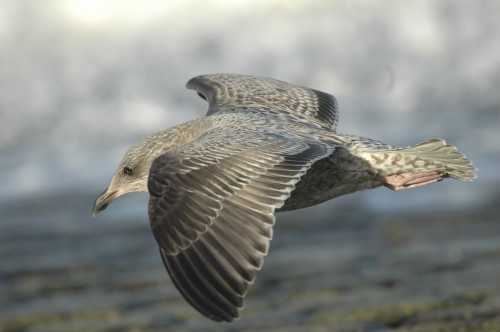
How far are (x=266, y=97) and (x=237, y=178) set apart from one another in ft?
6.04

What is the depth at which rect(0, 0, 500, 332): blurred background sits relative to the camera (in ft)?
24.0

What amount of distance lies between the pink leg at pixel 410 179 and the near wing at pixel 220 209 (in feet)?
2.02

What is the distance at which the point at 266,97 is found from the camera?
6.82 metres

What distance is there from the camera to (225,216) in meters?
4.91

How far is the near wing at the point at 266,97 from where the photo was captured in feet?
21.7

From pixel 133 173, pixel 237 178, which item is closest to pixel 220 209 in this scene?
pixel 237 178

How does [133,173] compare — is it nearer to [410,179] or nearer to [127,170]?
[127,170]

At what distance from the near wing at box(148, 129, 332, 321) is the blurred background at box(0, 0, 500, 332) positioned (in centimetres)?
192

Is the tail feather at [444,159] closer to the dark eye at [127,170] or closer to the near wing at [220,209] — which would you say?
the near wing at [220,209]

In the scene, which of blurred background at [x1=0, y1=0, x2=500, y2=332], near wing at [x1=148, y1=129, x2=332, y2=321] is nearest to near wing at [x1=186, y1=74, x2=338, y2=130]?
blurred background at [x1=0, y1=0, x2=500, y2=332]

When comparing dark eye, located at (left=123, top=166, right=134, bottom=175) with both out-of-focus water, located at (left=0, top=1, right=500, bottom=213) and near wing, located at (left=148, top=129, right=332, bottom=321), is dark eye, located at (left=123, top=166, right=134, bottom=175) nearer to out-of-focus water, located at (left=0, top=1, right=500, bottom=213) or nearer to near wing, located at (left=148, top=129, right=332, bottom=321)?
near wing, located at (left=148, top=129, right=332, bottom=321)

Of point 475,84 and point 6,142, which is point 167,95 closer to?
point 6,142

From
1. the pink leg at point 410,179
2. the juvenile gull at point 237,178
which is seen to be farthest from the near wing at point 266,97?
the pink leg at point 410,179

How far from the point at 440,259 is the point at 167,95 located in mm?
4661
